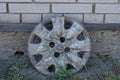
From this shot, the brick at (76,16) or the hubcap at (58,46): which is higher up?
the brick at (76,16)

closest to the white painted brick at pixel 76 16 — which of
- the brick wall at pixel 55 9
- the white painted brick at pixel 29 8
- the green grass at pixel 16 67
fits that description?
the brick wall at pixel 55 9

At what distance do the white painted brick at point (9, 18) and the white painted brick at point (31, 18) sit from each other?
2.9 inches

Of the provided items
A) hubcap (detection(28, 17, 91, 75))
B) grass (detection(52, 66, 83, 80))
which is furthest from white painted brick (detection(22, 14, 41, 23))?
grass (detection(52, 66, 83, 80))

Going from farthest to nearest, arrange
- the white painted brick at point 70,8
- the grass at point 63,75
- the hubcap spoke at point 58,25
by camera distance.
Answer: the white painted brick at point 70,8, the hubcap spoke at point 58,25, the grass at point 63,75

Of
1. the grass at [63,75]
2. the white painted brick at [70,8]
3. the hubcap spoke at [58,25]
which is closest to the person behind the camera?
the grass at [63,75]

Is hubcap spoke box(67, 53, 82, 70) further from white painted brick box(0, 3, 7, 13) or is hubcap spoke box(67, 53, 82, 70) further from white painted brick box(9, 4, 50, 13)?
white painted brick box(0, 3, 7, 13)

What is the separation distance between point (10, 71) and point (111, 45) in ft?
4.31

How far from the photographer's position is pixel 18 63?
3.85 meters

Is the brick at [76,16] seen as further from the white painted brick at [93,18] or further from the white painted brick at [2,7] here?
the white painted brick at [2,7]

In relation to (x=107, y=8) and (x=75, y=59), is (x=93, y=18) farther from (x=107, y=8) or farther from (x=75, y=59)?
(x=75, y=59)

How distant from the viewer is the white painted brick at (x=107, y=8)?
3787mm

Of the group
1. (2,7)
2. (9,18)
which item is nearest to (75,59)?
(9,18)

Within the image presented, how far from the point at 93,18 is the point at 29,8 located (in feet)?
2.57

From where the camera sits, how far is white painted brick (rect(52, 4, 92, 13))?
3.74 metres
